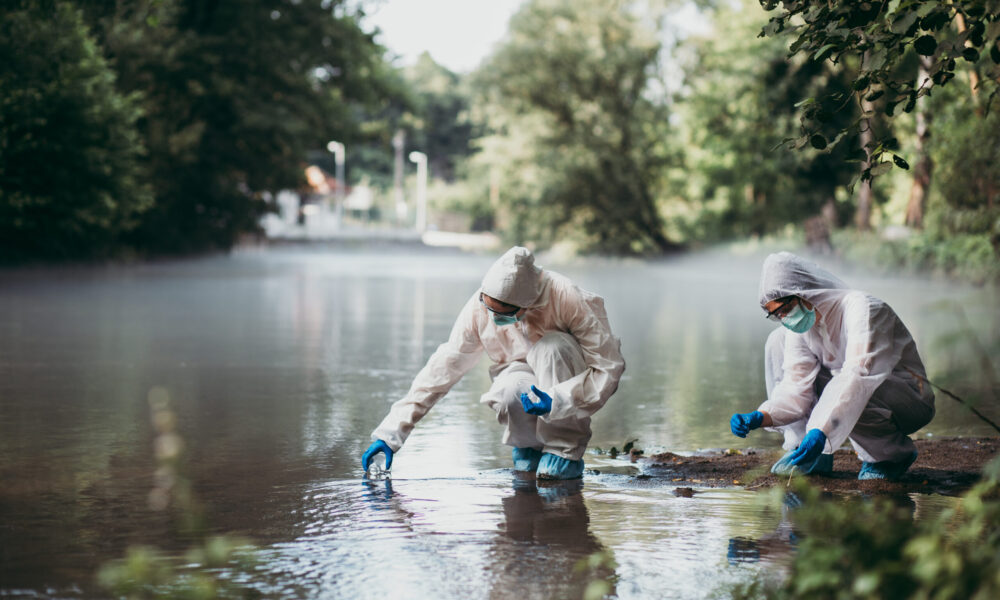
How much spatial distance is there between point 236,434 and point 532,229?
41.9 metres

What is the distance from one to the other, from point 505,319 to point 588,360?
479 millimetres

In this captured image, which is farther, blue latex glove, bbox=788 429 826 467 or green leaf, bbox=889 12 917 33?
blue latex glove, bbox=788 429 826 467

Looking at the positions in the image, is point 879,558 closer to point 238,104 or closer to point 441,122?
point 238,104

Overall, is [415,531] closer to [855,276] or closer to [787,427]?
[787,427]

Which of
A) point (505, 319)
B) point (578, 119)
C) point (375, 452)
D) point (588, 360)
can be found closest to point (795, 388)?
point (588, 360)

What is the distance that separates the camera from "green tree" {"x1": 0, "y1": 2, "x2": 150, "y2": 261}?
24469 millimetres

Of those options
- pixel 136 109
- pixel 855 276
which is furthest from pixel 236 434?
pixel 855 276

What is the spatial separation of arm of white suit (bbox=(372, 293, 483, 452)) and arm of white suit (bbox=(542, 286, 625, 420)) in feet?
1.52

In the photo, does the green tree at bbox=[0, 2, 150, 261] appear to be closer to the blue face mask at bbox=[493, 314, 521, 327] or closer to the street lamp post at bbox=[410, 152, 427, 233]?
the blue face mask at bbox=[493, 314, 521, 327]

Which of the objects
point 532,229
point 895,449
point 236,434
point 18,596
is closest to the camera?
point 18,596

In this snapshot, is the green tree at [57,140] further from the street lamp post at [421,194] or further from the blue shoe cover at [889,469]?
the street lamp post at [421,194]

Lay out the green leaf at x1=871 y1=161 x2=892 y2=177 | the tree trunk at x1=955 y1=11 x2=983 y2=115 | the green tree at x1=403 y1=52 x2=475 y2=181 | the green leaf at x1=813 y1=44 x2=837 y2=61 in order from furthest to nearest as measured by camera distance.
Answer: the green tree at x1=403 y1=52 x2=475 y2=181 → the green leaf at x1=871 y1=161 x2=892 y2=177 → the tree trunk at x1=955 y1=11 x2=983 y2=115 → the green leaf at x1=813 y1=44 x2=837 y2=61

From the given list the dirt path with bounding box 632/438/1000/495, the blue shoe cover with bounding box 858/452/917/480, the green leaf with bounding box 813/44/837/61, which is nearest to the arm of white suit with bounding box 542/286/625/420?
the dirt path with bounding box 632/438/1000/495

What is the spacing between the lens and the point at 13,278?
25.5 metres
